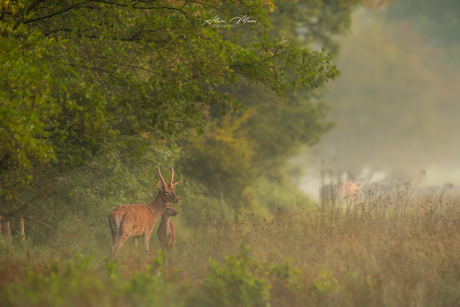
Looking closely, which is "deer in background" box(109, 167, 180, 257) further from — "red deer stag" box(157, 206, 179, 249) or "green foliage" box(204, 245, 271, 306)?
"green foliage" box(204, 245, 271, 306)

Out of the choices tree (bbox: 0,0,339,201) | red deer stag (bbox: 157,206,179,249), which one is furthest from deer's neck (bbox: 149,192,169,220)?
tree (bbox: 0,0,339,201)

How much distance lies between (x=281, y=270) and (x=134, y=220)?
12.5 ft

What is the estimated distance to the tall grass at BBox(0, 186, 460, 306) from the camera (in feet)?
13.9

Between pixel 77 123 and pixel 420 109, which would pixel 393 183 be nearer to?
pixel 77 123

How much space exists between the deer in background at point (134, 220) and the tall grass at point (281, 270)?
61 centimetres

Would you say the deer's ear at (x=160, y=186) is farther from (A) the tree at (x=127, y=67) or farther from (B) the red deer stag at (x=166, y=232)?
(A) the tree at (x=127, y=67)

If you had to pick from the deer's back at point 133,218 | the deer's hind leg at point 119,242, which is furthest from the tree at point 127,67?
the deer's hind leg at point 119,242

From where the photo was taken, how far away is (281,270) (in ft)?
19.9

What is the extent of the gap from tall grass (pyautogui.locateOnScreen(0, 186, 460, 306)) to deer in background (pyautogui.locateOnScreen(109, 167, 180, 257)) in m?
0.61

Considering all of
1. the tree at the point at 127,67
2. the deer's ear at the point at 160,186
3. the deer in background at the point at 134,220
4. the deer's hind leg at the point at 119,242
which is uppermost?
the tree at the point at 127,67

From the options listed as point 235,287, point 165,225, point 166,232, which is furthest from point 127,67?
point 235,287

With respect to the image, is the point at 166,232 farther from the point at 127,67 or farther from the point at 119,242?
the point at 127,67

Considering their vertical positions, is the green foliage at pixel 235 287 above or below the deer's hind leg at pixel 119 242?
below

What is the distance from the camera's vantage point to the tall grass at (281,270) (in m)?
4.22
